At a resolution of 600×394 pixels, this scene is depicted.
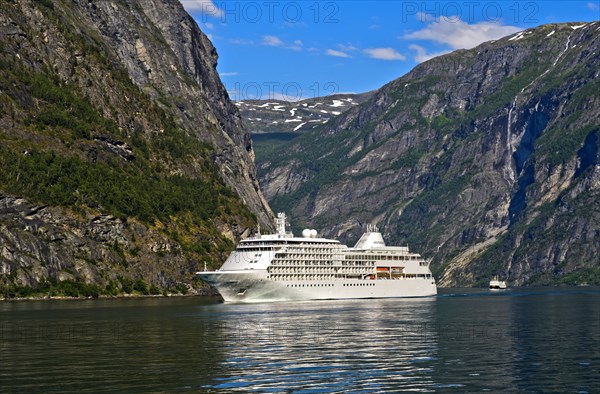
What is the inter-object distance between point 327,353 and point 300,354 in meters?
2.44

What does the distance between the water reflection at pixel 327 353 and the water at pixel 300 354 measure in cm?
10

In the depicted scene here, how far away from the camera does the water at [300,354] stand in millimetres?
70000

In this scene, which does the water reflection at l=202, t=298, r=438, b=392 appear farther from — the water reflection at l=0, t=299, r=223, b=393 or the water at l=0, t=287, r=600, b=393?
the water reflection at l=0, t=299, r=223, b=393

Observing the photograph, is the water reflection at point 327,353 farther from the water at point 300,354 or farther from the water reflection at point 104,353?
the water reflection at point 104,353

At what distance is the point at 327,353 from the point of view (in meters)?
88.5

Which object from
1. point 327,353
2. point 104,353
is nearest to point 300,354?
point 327,353

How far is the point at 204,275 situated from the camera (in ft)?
650

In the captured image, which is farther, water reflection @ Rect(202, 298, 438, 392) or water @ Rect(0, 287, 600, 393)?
water reflection @ Rect(202, 298, 438, 392)

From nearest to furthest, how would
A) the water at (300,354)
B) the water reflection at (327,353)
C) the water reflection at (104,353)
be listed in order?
the water at (300,354) < the water reflection at (327,353) < the water reflection at (104,353)

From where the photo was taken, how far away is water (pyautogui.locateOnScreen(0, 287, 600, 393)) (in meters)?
70.0

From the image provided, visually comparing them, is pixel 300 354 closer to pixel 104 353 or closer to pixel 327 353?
pixel 327 353

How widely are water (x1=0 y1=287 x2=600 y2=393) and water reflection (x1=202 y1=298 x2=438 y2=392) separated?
10 cm

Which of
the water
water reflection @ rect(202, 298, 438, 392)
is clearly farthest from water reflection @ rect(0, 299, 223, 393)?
water reflection @ rect(202, 298, 438, 392)

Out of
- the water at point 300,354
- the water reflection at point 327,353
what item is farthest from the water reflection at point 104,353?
the water reflection at point 327,353
